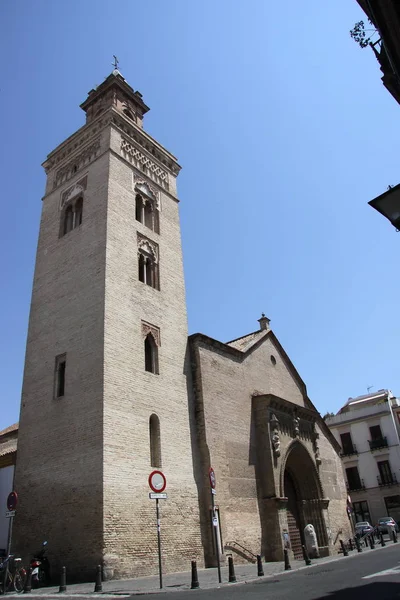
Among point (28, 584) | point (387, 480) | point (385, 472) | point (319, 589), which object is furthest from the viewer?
point (385, 472)

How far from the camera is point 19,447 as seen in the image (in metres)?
15.8

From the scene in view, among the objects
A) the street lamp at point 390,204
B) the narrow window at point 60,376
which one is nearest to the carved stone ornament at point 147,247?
the narrow window at point 60,376

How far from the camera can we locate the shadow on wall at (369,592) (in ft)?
21.7

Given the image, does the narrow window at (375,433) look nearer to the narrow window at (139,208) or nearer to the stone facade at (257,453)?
the stone facade at (257,453)

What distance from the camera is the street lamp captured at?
532 centimetres

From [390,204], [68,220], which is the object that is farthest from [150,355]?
[390,204]

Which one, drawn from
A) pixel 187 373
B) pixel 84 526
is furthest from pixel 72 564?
pixel 187 373

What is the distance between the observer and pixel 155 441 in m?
15.2

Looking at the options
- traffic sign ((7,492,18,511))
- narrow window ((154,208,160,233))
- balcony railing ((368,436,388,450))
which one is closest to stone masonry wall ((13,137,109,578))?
traffic sign ((7,492,18,511))

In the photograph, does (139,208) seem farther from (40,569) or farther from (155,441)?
(40,569)

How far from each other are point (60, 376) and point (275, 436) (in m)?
8.89

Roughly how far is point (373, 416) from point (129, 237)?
27699 millimetres

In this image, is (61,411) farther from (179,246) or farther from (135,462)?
(179,246)

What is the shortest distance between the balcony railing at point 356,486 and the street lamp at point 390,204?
35.6 metres
